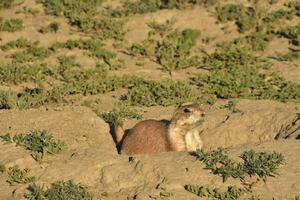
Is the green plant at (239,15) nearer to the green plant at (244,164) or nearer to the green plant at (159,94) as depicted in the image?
the green plant at (159,94)

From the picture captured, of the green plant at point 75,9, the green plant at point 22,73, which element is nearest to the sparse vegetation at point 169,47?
the green plant at point 75,9

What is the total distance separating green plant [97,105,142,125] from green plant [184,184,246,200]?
127 inches

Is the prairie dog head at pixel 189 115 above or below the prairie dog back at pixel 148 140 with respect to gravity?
above

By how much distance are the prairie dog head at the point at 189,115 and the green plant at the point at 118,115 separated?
1.47m

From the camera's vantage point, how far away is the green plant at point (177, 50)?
43.3 ft

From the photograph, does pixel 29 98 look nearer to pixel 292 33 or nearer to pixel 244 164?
pixel 244 164

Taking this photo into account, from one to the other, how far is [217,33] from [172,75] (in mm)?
2287

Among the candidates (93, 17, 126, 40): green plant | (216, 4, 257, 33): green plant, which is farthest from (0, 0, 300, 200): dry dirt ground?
(216, 4, 257, 33): green plant

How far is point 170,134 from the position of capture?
862 centimetres

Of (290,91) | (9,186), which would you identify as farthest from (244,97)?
(9,186)

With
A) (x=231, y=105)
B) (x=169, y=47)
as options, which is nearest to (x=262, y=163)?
(x=231, y=105)

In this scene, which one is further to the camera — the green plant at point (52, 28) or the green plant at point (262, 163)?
the green plant at point (52, 28)

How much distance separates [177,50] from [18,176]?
686 centimetres

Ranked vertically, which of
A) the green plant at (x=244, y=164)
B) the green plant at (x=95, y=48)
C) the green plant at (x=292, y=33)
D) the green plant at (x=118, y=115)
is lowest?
the green plant at (x=95, y=48)
